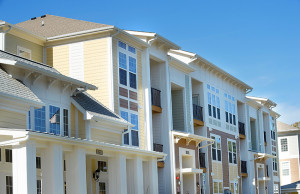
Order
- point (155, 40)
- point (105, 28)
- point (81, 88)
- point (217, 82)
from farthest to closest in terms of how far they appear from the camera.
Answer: point (217, 82), point (155, 40), point (105, 28), point (81, 88)

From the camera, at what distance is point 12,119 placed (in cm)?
2017

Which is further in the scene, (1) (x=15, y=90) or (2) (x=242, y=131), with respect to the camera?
(2) (x=242, y=131)

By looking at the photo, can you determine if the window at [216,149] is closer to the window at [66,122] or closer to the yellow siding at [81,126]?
the yellow siding at [81,126]

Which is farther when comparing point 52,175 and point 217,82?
point 217,82

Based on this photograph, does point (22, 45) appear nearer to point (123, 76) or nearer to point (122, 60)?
point (122, 60)

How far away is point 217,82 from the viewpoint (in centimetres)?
4400

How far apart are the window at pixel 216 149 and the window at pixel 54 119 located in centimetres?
1970

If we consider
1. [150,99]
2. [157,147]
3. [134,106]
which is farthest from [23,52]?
[157,147]

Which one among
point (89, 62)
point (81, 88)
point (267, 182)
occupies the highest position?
point (89, 62)

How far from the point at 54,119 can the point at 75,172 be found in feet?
14.1

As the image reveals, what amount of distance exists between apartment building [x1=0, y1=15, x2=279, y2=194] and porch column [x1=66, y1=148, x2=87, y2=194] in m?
2.93

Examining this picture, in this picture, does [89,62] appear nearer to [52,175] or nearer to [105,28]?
[105,28]

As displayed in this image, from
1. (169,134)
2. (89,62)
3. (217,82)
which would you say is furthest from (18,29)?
(217,82)

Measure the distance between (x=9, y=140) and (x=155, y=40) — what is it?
16.3 metres
